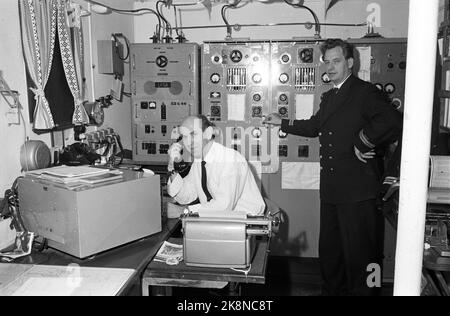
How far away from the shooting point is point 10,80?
7.21 ft

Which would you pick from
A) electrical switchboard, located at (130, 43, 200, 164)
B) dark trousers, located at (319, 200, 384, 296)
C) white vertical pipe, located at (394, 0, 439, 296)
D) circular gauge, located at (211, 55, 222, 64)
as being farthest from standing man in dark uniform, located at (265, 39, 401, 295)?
white vertical pipe, located at (394, 0, 439, 296)

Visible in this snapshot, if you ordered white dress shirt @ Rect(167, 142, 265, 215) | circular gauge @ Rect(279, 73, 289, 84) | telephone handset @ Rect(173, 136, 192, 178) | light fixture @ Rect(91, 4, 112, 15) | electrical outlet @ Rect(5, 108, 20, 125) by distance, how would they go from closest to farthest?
electrical outlet @ Rect(5, 108, 20, 125), white dress shirt @ Rect(167, 142, 265, 215), telephone handset @ Rect(173, 136, 192, 178), light fixture @ Rect(91, 4, 112, 15), circular gauge @ Rect(279, 73, 289, 84)

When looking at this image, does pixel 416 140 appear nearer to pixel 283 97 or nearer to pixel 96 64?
pixel 283 97

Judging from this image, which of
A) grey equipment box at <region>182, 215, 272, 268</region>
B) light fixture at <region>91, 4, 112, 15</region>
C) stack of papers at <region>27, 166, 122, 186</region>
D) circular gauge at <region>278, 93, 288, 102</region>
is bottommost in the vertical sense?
grey equipment box at <region>182, 215, 272, 268</region>

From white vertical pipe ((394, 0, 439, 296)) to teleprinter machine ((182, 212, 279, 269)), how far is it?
0.74 m

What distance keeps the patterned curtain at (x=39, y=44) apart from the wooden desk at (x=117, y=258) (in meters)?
0.82

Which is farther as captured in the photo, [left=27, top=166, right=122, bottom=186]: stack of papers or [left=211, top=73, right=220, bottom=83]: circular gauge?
[left=211, top=73, right=220, bottom=83]: circular gauge

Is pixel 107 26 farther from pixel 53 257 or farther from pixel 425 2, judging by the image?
pixel 425 2

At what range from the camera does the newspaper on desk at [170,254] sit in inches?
74.4

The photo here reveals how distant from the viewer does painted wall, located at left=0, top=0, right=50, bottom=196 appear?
2129 mm

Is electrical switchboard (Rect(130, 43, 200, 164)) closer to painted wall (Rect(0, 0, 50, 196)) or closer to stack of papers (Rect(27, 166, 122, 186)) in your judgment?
painted wall (Rect(0, 0, 50, 196))

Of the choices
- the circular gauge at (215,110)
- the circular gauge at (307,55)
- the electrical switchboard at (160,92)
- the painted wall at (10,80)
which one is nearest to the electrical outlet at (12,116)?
the painted wall at (10,80)

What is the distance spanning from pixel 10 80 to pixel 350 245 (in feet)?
7.31

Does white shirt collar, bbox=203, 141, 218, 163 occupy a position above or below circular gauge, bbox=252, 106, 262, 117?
below
